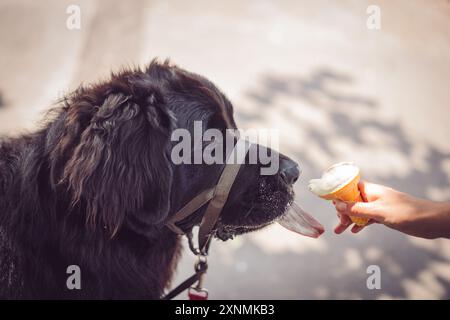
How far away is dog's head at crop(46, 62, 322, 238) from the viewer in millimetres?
2301

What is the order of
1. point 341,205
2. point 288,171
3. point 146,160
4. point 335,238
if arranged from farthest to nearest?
point 335,238, point 288,171, point 341,205, point 146,160

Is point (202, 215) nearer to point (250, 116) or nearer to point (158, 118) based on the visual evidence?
point (158, 118)

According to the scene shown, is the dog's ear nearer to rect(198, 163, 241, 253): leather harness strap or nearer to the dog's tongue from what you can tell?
rect(198, 163, 241, 253): leather harness strap

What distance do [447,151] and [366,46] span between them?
2.35 metres

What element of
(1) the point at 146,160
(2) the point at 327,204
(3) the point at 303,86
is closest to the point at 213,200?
(1) the point at 146,160

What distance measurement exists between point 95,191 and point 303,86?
4.62 meters

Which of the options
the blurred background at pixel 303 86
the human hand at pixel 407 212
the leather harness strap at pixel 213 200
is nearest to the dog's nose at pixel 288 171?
the leather harness strap at pixel 213 200

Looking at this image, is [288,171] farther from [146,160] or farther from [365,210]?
[146,160]

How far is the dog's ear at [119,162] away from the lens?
228 cm

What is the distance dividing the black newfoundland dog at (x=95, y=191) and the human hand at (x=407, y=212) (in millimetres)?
958

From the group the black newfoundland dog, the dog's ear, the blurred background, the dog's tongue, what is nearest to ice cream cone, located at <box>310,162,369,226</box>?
the dog's tongue

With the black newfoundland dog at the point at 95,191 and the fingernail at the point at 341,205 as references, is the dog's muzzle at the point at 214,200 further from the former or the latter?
the fingernail at the point at 341,205

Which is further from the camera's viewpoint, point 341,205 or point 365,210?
point 341,205

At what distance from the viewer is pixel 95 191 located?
90.4 inches
